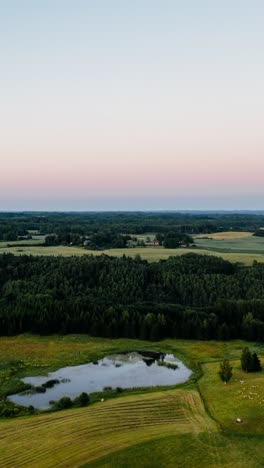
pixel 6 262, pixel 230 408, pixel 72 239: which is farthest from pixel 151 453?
pixel 72 239

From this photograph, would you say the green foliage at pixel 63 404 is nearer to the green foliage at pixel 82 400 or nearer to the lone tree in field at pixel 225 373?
the green foliage at pixel 82 400

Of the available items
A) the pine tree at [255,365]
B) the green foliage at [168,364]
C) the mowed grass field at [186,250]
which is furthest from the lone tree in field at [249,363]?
the mowed grass field at [186,250]

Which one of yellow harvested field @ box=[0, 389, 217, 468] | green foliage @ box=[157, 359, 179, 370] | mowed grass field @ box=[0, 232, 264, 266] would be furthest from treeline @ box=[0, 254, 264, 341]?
yellow harvested field @ box=[0, 389, 217, 468]

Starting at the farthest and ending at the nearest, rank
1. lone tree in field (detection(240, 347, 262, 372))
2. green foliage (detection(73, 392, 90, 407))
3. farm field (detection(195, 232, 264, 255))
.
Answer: farm field (detection(195, 232, 264, 255)), lone tree in field (detection(240, 347, 262, 372)), green foliage (detection(73, 392, 90, 407))

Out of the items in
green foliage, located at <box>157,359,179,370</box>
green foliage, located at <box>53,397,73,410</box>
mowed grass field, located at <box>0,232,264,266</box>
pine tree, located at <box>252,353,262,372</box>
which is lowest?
Result: green foliage, located at <box>157,359,179,370</box>

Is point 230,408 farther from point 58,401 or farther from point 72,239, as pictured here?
point 72,239

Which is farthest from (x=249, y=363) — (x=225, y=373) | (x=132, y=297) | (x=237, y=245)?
(x=237, y=245)

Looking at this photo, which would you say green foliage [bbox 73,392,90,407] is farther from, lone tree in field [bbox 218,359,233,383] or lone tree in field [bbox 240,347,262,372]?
lone tree in field [bbox 240,347,262,372]
